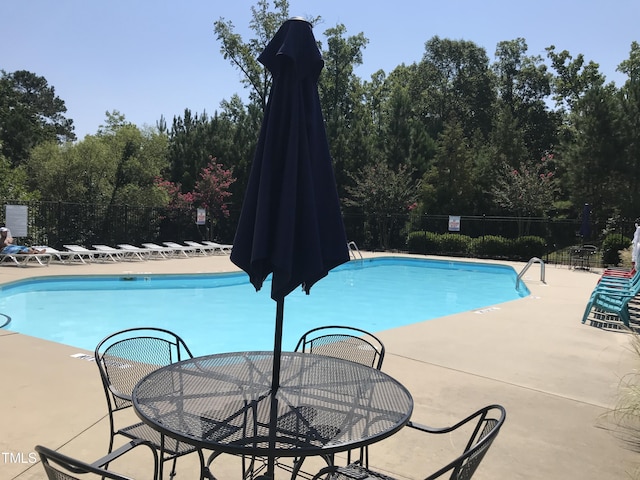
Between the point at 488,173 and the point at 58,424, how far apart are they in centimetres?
2271

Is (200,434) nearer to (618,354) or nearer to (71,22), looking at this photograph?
(618,354)

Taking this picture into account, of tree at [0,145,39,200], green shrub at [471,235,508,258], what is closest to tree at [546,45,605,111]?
green shrub at [471,235,508,258]

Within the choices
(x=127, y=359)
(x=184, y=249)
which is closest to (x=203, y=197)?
(x=184, y=249)

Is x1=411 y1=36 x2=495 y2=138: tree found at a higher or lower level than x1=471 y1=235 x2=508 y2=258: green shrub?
higher

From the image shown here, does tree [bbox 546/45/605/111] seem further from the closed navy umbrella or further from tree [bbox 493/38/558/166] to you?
the closed navy umbrella

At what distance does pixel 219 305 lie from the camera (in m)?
9.70

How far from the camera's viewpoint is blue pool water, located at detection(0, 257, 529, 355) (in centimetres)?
749

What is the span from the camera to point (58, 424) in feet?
9.61

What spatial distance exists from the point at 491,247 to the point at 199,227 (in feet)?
42.0

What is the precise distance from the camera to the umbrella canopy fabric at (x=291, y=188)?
1900mm

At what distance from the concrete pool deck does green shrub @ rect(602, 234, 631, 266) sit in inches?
385

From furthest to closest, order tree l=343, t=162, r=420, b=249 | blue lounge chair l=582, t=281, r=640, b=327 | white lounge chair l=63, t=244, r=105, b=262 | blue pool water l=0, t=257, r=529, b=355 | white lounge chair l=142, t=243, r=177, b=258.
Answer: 1. tree l=343, t=162, r=420, b=249
2. white lounge chair l=142, t=243, r=177, b=258
3. white lounge chair l=63, t=244, r=105, b=262
4. blue pool water l=0, t=257, r=529, b=355
5. blue lounge chair l=582, t=281, r=640, b=327

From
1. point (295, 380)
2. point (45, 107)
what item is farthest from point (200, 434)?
point (45, 107)

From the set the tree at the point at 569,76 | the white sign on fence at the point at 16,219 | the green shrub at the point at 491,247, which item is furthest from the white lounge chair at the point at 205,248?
the tree at the point at 569,76
